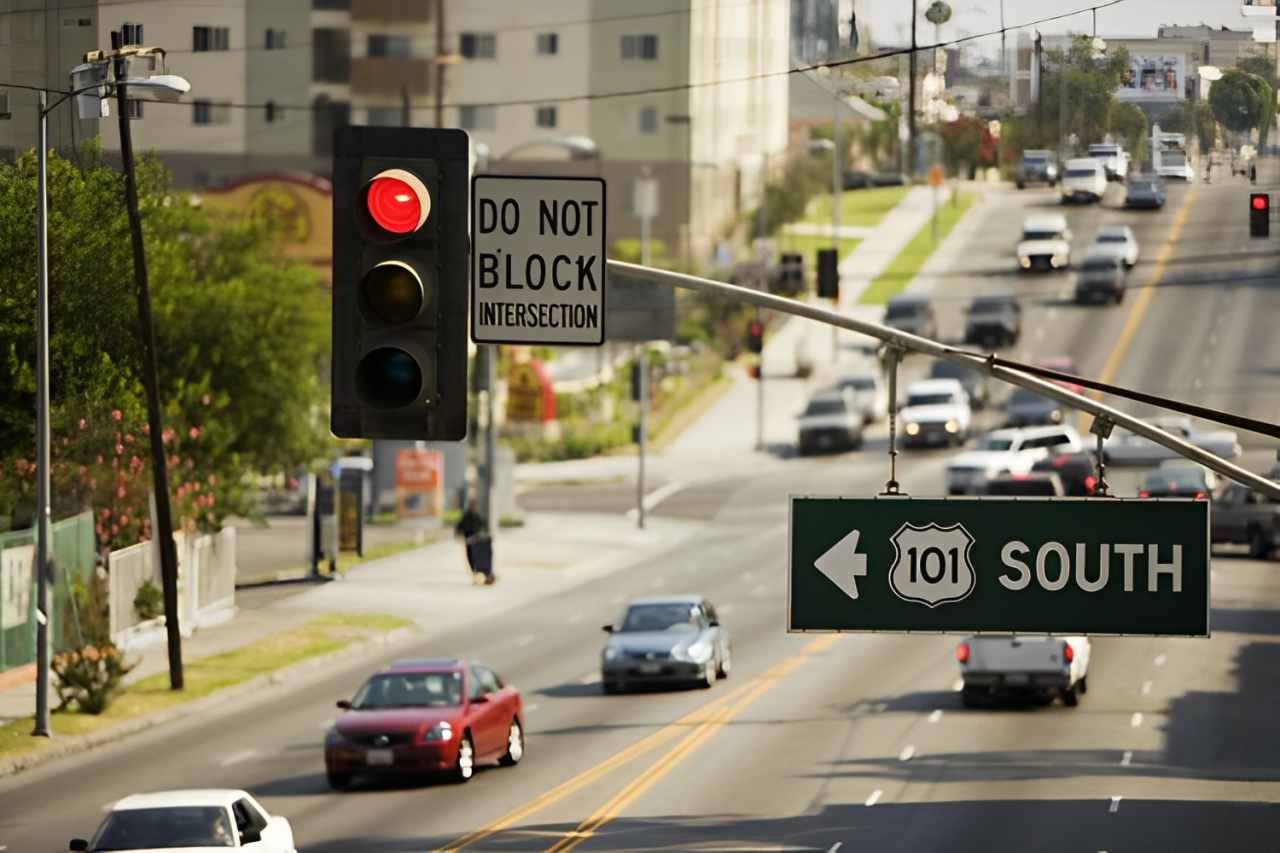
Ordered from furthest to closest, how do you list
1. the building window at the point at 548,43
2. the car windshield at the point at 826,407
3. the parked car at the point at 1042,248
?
the building window at the point at 548,43, the car windshield at the point at 826,407, the parked car at the point at 1042,248

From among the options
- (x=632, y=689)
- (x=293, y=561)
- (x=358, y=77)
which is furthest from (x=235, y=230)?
(x=632, y=689)

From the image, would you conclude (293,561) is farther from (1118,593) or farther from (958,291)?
(1118,593)

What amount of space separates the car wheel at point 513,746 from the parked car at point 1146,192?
12.5 metres

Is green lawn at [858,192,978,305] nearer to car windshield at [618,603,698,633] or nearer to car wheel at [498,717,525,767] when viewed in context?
car windshield at [618,603,698,633]

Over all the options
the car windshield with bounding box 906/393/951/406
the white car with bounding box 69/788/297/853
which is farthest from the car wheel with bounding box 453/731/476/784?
the car windshield with bounding box 906/393/951/406

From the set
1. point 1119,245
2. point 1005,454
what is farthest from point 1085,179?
point 1005,454

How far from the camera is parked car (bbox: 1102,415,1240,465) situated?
52.2m

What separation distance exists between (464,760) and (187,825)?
9.10 m

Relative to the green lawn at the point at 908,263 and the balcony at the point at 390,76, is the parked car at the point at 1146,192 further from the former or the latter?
the green lawn at the point at 908,263

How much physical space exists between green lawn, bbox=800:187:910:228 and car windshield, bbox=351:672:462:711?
69.8m

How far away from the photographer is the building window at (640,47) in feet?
189

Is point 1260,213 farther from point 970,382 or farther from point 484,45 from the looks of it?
point 484,45

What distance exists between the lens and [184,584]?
140 ft

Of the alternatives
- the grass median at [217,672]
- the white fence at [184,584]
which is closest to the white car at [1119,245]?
the grass median at [217,672]
